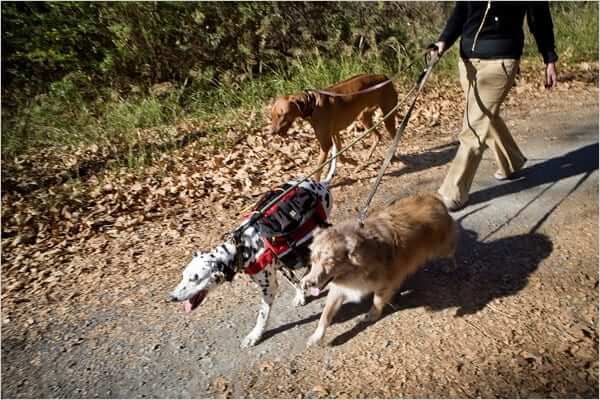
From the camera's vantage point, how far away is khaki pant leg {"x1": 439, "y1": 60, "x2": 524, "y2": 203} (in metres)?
4.79

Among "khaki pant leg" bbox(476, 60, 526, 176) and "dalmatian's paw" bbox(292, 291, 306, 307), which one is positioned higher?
"khaki pant leg" bbox(476, 60, 526, 176)

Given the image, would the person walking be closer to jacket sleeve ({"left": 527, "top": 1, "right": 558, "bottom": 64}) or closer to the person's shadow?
jacket sleeve ({"left": 527, "top": 1, "right": 558, "bottom": 64})

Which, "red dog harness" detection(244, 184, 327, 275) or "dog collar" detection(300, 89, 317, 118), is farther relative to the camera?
"dog collar" detection(300, 89, 317, 118)

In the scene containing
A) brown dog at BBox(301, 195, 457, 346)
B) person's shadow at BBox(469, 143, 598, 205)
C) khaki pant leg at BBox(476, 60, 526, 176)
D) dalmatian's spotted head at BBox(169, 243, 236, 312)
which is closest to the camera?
brown dog at BBox(301, 195, 457, 346)

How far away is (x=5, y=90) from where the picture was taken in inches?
405

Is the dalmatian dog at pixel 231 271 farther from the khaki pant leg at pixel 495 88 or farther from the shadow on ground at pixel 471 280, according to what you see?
the khaki pant leg at pixel 495 88

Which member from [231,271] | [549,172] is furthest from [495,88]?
[231,271]

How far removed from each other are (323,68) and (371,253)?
7.06 metres

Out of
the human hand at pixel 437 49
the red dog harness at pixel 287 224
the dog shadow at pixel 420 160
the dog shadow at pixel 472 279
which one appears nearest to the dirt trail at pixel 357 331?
the dog shadow at pixel 472 279

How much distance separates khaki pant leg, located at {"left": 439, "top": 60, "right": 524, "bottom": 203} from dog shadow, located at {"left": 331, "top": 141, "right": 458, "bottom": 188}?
1292 mm

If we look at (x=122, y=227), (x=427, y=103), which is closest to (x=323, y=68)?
(x=427, y=103)

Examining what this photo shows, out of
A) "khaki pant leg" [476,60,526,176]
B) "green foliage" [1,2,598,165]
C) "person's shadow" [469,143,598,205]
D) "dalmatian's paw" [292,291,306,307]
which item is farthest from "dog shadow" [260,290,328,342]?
"green foliage" [1,2,598,165]

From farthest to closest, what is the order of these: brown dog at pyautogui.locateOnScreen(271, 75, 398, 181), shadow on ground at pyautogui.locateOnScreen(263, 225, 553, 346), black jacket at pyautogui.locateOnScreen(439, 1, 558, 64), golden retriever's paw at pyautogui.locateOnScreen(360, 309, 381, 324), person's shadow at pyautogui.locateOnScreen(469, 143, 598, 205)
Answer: brown dog at pyautogui.locateOnScreen(271, 75, 398, 181), person's shadow at pyautogui.locateOnScreen(469, 143, 598, 205), black jacket at pyautogui.locateOnScreen(439, 1, 558, 64), shadow on ground at pyautogui.locateOnScreen(263, 225, 553, 346), golden retriever's paw at pyautogui.locateOnScreen(360, 309, 381, 324)

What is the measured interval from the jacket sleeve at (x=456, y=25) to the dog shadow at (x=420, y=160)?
210 cm
